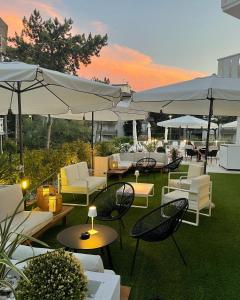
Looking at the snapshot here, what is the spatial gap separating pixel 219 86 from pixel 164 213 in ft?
8.00

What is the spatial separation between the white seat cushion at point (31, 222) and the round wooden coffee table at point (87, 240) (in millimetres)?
589

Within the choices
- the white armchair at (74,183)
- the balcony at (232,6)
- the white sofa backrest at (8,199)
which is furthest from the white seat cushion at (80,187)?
the balcony at (232,6)

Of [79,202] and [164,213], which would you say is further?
[79,202]

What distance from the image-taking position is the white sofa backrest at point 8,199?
165 inches

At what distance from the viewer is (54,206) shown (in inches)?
200

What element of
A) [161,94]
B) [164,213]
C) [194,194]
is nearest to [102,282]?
[164,213]

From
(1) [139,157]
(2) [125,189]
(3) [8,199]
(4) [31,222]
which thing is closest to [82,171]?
(2) [125,189]

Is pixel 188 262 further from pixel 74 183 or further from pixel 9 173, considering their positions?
pixel 9 173

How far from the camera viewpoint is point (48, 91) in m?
5.70

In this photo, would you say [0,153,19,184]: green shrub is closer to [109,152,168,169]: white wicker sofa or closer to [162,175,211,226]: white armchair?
[162,175,211,226]: white armchair

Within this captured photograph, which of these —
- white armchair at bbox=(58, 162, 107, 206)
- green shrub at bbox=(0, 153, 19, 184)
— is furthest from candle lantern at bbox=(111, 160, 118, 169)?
green shrub at bbox=(0, 153, 19, 184)

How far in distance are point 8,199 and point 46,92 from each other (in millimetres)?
2338

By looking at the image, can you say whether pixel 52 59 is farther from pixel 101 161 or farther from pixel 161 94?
pixel 161 94

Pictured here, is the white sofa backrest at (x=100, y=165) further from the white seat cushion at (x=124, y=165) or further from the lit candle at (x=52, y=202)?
the lit candle at (x=52, y=202)
